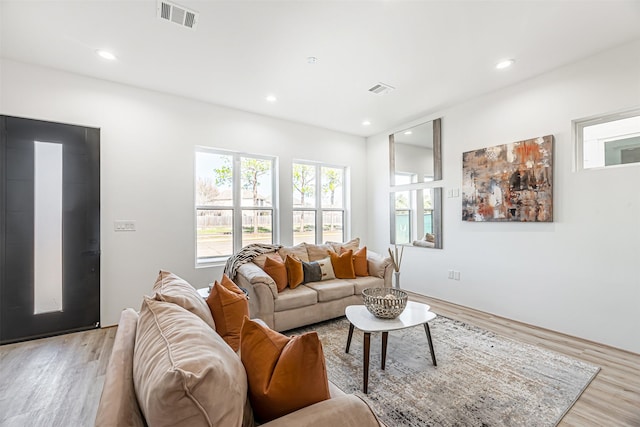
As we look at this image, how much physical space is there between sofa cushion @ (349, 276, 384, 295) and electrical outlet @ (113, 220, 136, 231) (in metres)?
2.77

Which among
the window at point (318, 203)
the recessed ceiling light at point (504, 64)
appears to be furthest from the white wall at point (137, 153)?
the recessed ceiling light at point (504, 64)

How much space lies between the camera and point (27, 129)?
292 centimetres

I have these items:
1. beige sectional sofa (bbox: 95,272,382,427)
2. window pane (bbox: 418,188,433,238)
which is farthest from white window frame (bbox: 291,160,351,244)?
beige sectional sofa (bbox: 95,272,382,427)

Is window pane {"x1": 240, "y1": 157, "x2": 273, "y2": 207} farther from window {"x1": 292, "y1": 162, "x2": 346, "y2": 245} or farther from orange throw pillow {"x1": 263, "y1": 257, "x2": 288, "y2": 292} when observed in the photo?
orange throw pillow {"x1": 263, "y1": 257, "x2": 288, "y2": 292}

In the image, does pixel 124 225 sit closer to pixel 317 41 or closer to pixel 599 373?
pixel 317 41

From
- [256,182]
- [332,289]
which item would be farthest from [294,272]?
[256,182]

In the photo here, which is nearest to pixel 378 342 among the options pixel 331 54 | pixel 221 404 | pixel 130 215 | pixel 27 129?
pixel 221 404

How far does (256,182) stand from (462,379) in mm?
3608

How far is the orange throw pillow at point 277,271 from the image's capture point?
3191 mm

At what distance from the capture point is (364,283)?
356 centimetres

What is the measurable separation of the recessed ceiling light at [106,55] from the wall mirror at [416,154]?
4036 mm

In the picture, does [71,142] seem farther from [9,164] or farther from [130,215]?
[130,215]

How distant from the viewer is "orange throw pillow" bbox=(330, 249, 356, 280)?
369 centimetres

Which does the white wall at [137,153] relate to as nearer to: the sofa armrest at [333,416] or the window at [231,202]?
the window at [231,202]
